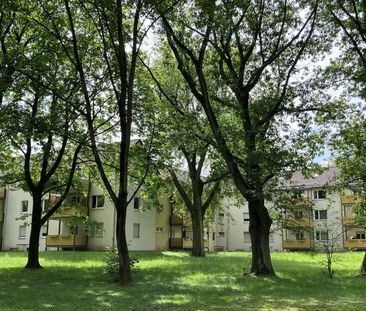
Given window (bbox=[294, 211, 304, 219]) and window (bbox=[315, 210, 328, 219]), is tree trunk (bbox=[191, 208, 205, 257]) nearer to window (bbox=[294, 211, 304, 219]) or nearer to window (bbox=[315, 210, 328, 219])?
window (bbox=[294, 211, 304, 219])

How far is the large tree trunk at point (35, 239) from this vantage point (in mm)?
21031

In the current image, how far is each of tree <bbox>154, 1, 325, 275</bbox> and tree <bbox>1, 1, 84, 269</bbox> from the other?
5.03m

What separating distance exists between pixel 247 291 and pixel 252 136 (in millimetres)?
6262

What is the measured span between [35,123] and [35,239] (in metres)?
7.31

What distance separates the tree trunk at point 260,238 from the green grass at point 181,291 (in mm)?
685

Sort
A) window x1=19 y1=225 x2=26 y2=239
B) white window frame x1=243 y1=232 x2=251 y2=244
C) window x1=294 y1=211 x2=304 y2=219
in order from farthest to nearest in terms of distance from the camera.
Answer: white window frame x1=243 y1=232 x2=251 y2=244 < window x1=19 y1=225 x2=26 y2=239 < window x1=294 y1=211 x2=304 y2=219

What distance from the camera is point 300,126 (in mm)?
19391

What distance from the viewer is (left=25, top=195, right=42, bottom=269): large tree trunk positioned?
21.0m

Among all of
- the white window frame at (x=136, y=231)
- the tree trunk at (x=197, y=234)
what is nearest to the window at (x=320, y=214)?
the white window frame at (x=136, y=231)

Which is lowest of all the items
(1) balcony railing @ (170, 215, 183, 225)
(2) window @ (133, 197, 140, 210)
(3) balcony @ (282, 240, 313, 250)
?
(3) balcony @ (282, 240, 313, 250)

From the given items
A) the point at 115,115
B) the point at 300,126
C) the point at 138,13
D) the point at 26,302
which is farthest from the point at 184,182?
the point at 26,302

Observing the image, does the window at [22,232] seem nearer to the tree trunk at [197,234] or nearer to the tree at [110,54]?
the tree trunk at [197,234]

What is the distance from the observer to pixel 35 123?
16094 millimetres

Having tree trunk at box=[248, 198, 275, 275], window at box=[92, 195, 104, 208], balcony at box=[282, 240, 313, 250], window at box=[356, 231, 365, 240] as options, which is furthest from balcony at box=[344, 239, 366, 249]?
tree trunk at box=[248, 198, 275, 275]
